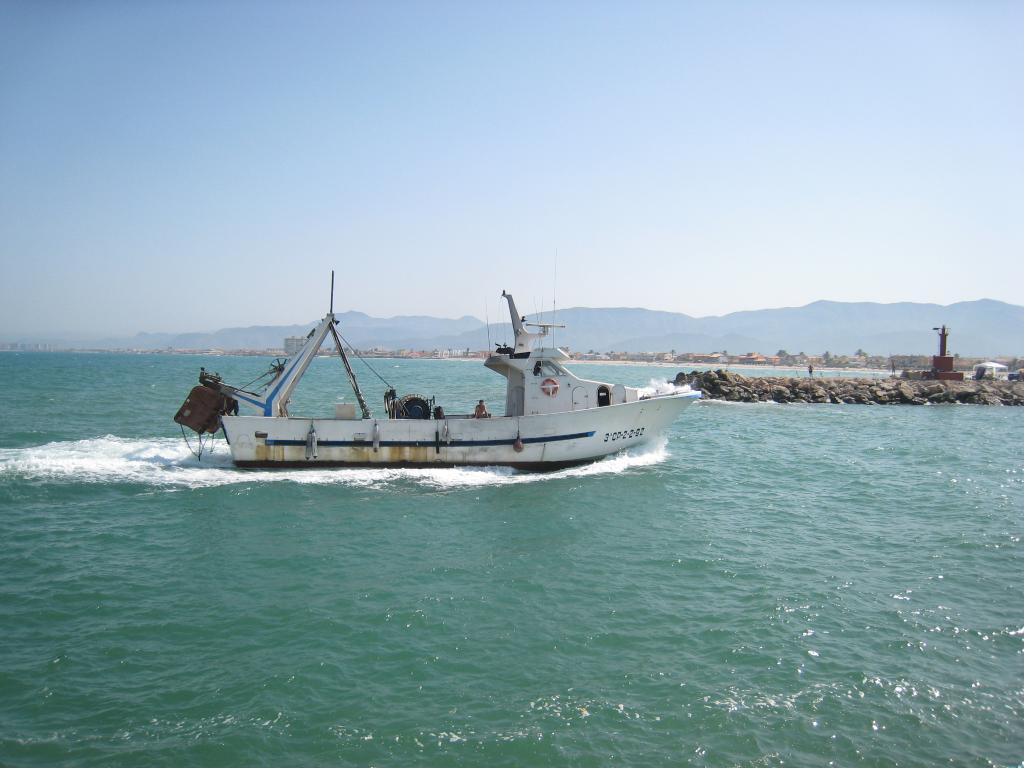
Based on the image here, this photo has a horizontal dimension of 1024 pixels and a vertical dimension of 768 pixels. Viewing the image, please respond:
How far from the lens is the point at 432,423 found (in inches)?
744

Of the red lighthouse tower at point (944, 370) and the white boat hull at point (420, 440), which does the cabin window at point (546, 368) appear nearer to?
the white boat hull at point (420, 440)

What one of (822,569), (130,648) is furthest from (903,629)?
(130,648)

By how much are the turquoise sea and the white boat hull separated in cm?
54

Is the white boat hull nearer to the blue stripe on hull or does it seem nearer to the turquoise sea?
the blue stripe on hull

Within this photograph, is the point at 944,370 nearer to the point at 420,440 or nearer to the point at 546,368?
the point at 546,368

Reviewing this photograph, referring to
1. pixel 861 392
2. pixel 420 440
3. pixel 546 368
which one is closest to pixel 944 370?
pixel 861 392

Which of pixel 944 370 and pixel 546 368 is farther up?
pixel 546 368

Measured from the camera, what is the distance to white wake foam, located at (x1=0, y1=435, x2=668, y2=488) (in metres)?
17.8

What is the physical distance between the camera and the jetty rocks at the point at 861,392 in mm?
48719

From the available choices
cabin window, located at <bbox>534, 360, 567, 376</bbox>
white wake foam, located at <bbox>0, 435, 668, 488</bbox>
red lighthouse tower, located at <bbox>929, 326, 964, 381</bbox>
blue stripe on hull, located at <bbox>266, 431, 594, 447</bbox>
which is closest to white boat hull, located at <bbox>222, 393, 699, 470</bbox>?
blue stripe on hull, located at <bbox>266, 431, 594, 447</bbox>

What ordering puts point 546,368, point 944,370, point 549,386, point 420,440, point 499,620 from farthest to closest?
point 944,370 → point 546,368 → point 549,386 → point 420,440 → point 499,620

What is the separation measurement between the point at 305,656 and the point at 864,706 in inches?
273

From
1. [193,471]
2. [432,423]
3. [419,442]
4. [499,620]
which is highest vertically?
[432,423]

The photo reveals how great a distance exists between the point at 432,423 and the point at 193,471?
7.05m
